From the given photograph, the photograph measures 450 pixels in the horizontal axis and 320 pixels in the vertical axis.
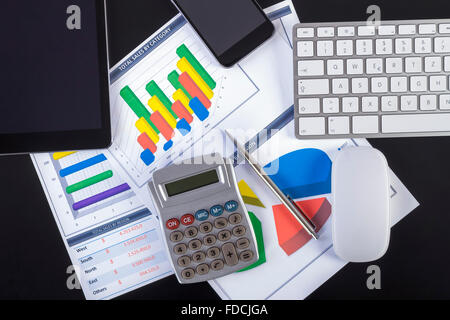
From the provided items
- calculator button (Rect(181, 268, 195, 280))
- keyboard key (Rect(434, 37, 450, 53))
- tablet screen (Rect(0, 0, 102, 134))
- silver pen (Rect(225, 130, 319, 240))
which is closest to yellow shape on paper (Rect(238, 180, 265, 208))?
silver pen (Rect(225, 130, 319, 240))

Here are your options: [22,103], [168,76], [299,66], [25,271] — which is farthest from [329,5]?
[25,271]

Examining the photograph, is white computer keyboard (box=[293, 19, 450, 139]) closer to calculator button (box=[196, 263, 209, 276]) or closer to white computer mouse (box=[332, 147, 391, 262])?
white computer mouse (box=[332, 147, 391, 262])

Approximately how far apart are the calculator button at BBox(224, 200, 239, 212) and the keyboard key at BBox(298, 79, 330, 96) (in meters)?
0.19

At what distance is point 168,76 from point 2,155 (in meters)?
0.30

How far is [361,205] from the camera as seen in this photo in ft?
1.67

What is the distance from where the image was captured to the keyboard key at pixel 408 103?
54 cm

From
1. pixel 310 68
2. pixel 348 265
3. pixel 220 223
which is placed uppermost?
pixel 310 68

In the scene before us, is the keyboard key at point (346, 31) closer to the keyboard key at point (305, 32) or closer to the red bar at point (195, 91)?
the keyboard key at point (305, 32)

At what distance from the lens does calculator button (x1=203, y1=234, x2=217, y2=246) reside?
52cm

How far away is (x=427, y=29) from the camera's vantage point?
0.53 meters

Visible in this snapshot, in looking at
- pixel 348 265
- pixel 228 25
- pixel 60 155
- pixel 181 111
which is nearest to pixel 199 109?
pixel 181 111

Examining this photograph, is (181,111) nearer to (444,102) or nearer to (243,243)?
(243,243)

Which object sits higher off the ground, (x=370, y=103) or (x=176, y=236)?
(x=370, y=103)

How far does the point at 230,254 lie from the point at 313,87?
28 cm
